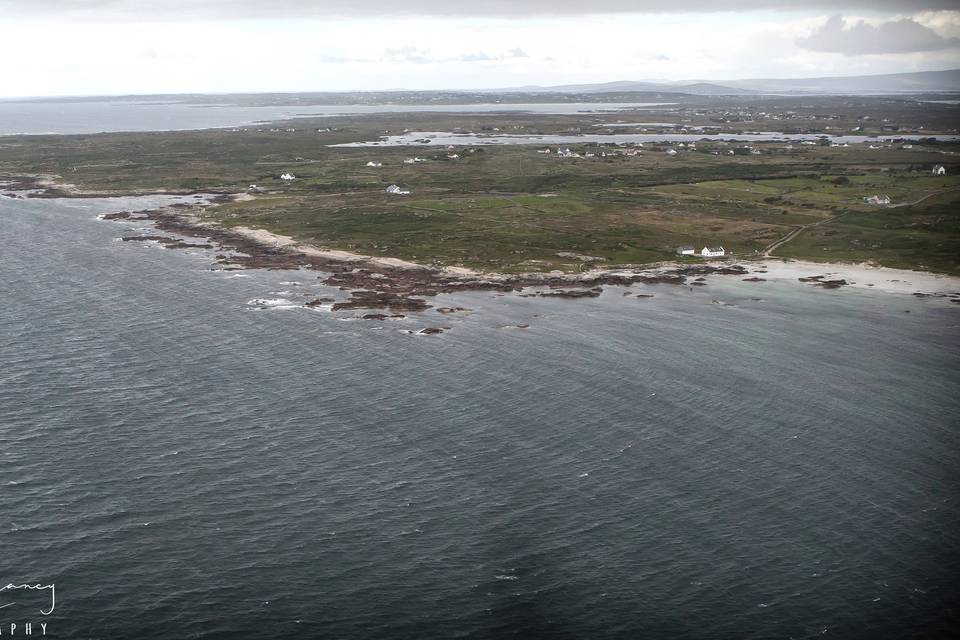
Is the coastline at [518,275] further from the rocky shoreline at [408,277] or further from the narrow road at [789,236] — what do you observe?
the narrow road at [789,236]

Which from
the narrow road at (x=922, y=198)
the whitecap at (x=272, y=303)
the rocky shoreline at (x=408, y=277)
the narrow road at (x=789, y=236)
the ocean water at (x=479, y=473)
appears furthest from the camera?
the narrow road at (x=922, y=198)

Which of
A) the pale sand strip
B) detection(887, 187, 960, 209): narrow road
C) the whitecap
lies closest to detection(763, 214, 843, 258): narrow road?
the pale sand strip

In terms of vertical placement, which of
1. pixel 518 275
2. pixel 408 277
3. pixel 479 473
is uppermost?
pixel 408 277

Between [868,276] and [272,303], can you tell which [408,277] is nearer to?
[272,303]

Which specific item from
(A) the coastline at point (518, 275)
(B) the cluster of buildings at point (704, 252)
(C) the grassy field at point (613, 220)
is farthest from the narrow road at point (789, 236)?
(B) the cluster of buildings at point (704, 252)

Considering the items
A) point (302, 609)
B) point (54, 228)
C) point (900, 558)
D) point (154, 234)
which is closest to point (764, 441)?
point (900, 558)

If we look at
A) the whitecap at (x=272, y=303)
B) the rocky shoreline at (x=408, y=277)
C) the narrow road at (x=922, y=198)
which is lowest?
the whitecap at (x=272, y=303)

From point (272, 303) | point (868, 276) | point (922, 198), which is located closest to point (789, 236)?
point (868, 276)
